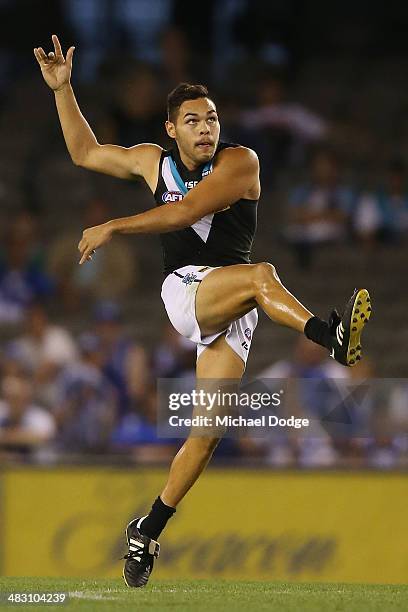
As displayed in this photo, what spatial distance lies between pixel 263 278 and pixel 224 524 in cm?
421

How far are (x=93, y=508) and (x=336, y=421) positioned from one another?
207 centimetres

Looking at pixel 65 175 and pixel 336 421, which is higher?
pixel 65 175

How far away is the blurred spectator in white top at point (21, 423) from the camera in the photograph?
453 inches

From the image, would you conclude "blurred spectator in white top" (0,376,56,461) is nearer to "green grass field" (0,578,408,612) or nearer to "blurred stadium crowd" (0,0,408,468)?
"blurred stadium crowd" (0,0,408,468)

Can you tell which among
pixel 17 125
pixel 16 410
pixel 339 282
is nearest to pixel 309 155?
pixel 339 282

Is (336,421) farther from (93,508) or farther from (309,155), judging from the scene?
(309,155)

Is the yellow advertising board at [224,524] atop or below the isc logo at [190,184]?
below

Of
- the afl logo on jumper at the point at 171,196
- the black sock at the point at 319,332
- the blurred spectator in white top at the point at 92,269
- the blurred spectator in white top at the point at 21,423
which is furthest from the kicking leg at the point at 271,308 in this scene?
the blurred spectator in white top at the point at 92,269

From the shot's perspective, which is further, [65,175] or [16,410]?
[65,175]

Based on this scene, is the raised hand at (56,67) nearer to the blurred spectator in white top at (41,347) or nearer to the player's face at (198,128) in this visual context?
the player's face at (198,128)

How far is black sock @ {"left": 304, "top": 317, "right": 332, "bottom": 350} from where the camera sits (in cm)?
703

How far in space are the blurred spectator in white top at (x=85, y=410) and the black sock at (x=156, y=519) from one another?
11.6 ft

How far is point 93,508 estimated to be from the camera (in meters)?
11.1

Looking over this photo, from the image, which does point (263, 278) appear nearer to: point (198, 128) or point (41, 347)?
point (198, 128)
